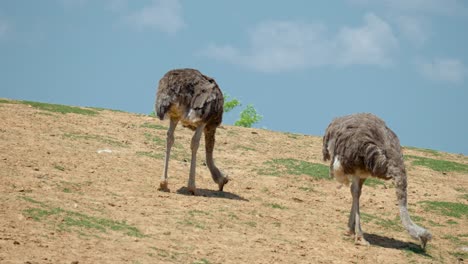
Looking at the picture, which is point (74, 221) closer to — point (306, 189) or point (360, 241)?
point (360, 241)

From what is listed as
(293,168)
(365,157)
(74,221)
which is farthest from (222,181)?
(74,221)

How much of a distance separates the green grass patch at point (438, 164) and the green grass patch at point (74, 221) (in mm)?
10372

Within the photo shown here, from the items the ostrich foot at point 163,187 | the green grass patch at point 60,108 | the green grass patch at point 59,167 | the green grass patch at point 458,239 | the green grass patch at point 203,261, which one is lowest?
the green grass patch at point 203,261

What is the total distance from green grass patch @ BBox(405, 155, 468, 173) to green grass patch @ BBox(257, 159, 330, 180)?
3.22 metres

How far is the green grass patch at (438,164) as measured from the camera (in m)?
18.3

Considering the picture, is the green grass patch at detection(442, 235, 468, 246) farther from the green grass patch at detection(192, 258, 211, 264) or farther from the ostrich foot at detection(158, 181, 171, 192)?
the green grass patch at detection(192, 258, 211, 264)

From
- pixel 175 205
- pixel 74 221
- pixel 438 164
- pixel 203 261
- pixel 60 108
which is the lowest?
pixel 203 261

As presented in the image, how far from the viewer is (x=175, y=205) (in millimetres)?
11508

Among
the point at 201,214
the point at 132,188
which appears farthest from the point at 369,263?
the point at 132,188

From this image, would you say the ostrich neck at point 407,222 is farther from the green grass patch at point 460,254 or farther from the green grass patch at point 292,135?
the green grass patch at point 292,135

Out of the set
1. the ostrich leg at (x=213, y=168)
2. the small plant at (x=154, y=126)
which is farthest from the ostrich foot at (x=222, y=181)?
the small plant at (x=154, y=126)

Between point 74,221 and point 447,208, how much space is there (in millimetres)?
7739

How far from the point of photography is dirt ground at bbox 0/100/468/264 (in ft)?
30.2

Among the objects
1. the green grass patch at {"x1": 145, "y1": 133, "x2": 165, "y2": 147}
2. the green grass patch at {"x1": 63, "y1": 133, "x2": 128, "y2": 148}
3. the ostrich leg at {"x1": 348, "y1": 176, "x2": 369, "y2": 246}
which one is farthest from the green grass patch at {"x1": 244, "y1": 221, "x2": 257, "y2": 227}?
the green grass patch at {"x1": 145, "y1": 133, "x2": 165, "y2": 147}
